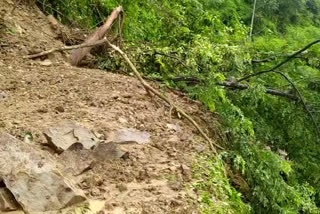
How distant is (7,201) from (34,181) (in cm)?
19

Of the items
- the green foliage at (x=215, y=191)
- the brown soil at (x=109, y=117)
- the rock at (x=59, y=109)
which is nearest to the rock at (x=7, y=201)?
the brown soil at (x=109, y=117)

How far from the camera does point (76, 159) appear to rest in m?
3.08

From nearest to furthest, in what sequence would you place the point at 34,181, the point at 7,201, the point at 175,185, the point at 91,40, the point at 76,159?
1. the point at 7,201
2. the point at 34,181
3. the point at 175,185
4. the point at 76,159
5. the point at 91,40

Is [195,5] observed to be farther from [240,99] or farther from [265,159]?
[265,159]

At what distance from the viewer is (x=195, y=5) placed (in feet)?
24.0

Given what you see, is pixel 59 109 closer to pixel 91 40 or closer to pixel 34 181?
pixel 34 181

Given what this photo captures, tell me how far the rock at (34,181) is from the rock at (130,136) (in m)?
0.68

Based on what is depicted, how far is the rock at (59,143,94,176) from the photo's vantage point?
2988 mm

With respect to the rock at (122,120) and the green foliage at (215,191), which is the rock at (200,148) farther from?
the rock at (122,120)

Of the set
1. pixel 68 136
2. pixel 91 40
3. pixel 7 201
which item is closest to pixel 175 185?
pixel 68 136

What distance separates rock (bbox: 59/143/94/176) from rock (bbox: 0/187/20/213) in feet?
1.42

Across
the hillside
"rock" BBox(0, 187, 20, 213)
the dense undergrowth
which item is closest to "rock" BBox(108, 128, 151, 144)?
the hillside

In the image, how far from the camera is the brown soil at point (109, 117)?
2867 millimetres

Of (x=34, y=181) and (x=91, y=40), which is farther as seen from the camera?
(x=91, y=40)
